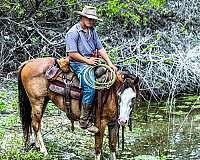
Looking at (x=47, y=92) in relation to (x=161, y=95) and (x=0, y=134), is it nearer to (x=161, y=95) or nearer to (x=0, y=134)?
(x=0, y=134)

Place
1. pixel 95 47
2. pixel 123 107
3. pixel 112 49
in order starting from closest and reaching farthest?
pixel 123 107
pixel 95 47
pixel 112 49

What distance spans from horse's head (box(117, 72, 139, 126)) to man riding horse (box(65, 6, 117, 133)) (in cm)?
34

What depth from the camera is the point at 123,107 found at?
6.48 m

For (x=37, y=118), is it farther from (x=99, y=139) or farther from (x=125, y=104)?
(x=125, y=104)

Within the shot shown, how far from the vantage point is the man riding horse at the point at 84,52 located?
6.77m

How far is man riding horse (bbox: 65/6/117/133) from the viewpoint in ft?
22.2

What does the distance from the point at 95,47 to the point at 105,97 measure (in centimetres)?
80

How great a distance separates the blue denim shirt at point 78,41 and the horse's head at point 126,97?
29.8 inches

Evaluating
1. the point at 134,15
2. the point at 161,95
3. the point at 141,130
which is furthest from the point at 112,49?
the point at 141,130

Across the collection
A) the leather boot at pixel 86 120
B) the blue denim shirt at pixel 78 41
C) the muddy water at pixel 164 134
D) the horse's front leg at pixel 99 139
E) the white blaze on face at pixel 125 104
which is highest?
the blue denim shirt at pixel 78 41

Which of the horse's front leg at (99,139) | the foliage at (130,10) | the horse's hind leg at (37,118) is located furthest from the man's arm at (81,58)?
the foliage at (130,10)

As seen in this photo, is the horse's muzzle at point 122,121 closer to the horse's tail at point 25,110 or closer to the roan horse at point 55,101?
the roan horse at point 55,101

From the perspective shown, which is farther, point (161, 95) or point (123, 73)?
point (161, 95)

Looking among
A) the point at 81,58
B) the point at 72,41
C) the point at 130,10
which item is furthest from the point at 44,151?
the point at 130,10
